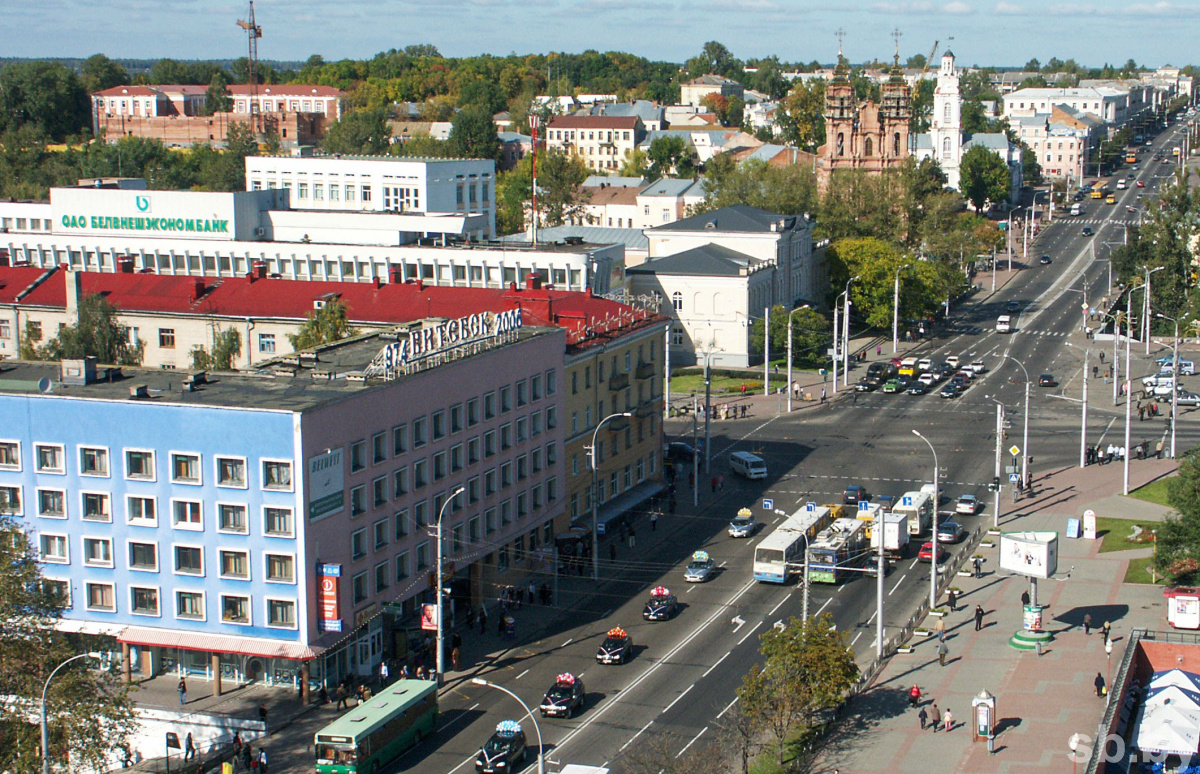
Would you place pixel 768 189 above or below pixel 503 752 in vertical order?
above

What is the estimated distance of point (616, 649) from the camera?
62.5m

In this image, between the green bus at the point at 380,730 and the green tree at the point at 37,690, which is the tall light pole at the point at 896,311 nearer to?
the green bus at the point at 380,730

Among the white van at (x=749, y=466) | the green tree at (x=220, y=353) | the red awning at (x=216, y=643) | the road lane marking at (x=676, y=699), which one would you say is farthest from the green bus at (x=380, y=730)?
the white van at (x=749, y=466)

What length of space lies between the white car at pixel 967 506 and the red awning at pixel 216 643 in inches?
1719

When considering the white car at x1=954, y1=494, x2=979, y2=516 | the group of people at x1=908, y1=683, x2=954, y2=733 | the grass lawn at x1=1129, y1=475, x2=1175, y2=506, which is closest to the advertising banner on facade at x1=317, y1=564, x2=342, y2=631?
the group of people at x1=908, y1=683, x2=954, y2=733

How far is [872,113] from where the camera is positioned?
195000 mm

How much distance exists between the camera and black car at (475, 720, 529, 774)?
5103cm

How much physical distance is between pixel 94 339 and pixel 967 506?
5439 cm

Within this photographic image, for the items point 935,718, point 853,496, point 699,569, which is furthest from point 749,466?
point 935,718

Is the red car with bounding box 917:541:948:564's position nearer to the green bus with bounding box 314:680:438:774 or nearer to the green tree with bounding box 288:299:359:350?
the green bus with bounding box 314:680:438:774

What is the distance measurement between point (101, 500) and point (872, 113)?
500 ft

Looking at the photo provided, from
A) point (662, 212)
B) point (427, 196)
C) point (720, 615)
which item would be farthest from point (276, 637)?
point (662, 212)

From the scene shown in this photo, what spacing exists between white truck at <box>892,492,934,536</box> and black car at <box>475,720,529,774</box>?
33765 mm

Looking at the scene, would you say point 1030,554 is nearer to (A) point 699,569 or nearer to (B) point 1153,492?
(A) point 699,569
